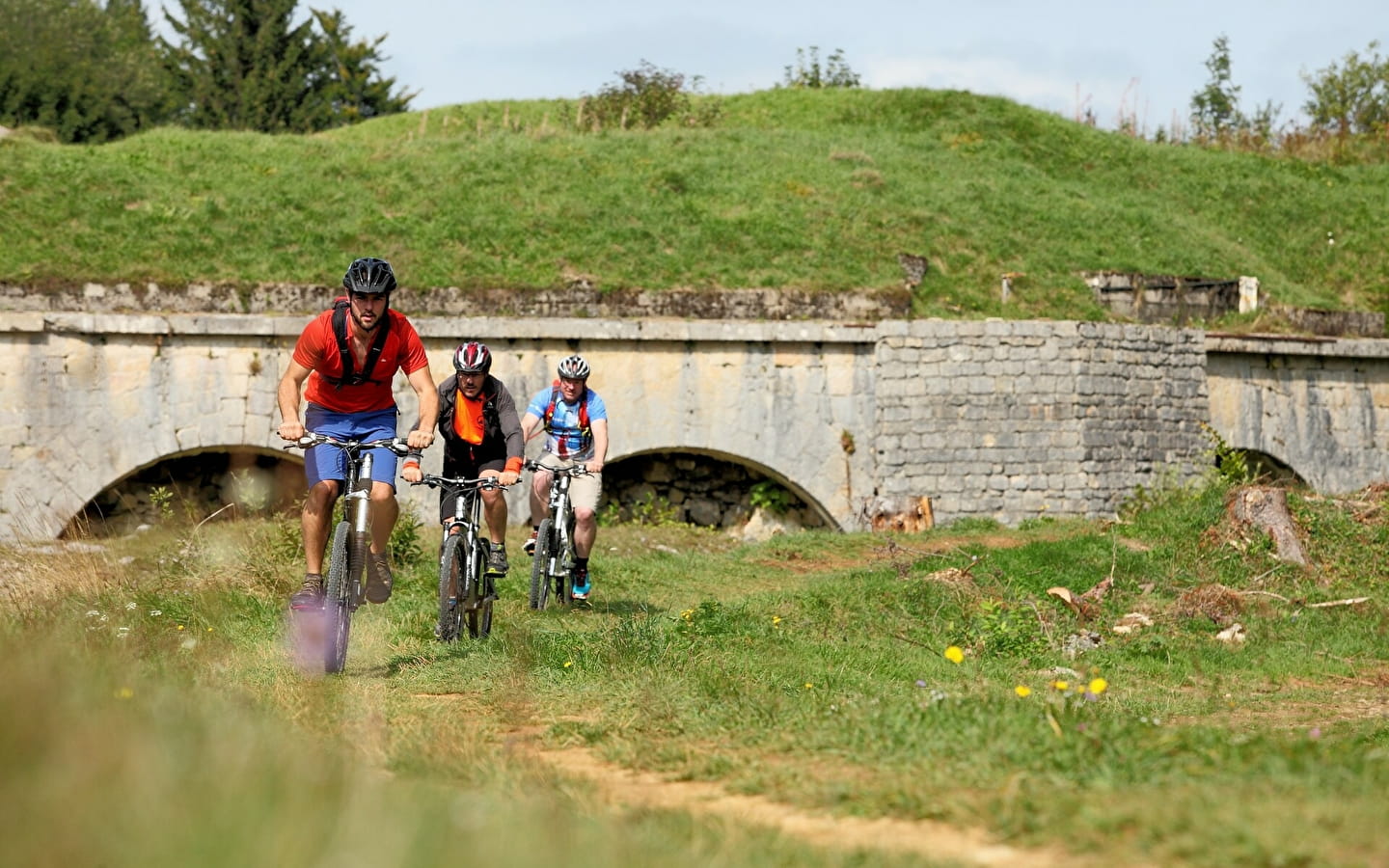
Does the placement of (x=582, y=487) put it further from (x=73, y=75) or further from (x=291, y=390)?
(x=73, y=75)

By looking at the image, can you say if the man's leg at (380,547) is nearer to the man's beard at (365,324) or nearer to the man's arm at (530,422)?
the man's beard at (365,324)

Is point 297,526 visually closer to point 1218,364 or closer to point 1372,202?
point 1218,364

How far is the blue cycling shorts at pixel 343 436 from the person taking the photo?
6.73 meters

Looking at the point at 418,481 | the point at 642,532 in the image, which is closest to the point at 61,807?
the point at 418,481

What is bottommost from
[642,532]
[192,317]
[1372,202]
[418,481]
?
[642,532]

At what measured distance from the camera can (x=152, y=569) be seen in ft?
32.9

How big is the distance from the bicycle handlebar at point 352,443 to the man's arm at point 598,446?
311 cm

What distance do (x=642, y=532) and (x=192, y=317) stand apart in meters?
5.31

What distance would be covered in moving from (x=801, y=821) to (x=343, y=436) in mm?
3519

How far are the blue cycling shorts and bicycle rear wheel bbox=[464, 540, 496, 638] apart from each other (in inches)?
43.6

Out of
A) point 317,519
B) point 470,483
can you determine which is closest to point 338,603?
point 317,519

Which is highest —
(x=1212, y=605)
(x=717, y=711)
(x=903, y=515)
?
(x=717, y=711)

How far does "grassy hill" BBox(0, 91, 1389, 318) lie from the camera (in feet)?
56.5

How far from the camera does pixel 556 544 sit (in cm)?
986
